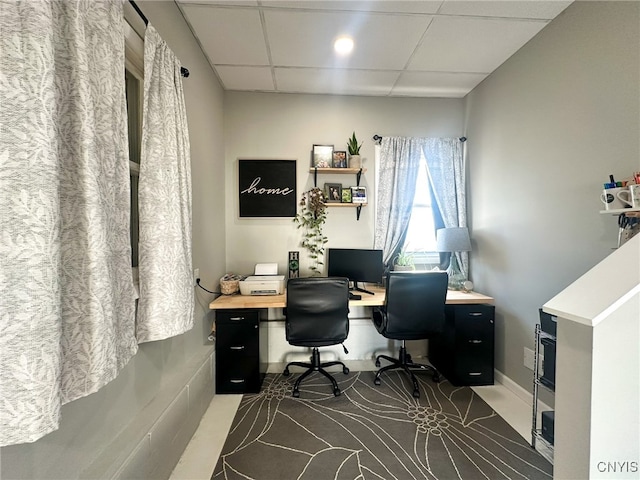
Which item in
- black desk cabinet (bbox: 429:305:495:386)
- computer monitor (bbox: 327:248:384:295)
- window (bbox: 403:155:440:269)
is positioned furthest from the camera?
window (bbox: 403:155:440:269)

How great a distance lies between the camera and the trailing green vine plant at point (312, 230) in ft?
9.53

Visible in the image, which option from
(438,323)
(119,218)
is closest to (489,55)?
(438,323)

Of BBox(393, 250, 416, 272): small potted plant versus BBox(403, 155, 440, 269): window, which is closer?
BBox(393, 250, 416, 272): small potted plant

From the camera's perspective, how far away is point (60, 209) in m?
0.80

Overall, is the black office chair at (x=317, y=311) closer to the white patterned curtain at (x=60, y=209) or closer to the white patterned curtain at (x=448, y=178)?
the white patterned curtain at (x=60, y=209)

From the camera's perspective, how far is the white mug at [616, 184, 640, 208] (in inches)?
52.0

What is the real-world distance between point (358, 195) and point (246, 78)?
1.60 metres

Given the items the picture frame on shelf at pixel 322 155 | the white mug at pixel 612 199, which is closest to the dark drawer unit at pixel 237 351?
the picture frame on shelf at pixel 322 155

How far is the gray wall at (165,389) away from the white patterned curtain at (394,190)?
1.69 meters

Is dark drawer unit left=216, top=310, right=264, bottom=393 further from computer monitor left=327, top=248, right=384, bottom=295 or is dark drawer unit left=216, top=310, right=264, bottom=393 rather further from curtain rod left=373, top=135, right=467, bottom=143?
curtain rod left=373, top=135, right=467, bottom=143

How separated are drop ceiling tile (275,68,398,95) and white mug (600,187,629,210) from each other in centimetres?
191

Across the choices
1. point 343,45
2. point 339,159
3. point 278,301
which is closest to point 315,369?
point 278,301

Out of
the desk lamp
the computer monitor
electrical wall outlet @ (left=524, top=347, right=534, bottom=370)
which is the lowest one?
electrical wall outlet @ (left=524, top=347, right=534, bottom=370)
